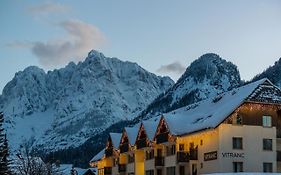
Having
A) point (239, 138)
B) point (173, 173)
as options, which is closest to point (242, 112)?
point (239, 138)

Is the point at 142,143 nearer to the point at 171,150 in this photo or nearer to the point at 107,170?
the point at 171,150

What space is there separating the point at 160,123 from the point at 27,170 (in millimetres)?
17881

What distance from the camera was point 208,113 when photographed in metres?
69.8

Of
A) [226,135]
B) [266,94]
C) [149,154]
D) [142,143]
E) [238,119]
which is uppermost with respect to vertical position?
[266,94]

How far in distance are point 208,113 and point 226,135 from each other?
610 centimetres

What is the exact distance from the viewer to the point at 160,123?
74.0 m

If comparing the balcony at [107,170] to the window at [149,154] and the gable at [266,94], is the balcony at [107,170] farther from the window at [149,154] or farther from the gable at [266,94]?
the gable at [266,94]

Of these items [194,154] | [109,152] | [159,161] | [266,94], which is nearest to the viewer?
[266,94]

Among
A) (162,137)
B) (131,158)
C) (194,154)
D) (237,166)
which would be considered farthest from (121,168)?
(237,166)

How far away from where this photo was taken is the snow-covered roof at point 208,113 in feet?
213

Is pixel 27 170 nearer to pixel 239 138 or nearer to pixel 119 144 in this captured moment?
pixel 239 138

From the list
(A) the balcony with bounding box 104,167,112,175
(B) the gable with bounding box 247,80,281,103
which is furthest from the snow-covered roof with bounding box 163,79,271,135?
(A) the balcony with bounding box 104,167,112,175

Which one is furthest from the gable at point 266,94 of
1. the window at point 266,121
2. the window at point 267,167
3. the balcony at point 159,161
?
the balcony at point 159,161

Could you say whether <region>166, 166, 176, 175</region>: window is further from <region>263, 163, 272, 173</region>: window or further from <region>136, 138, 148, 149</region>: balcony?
<region>263, 163, 272, 173</region>: window
